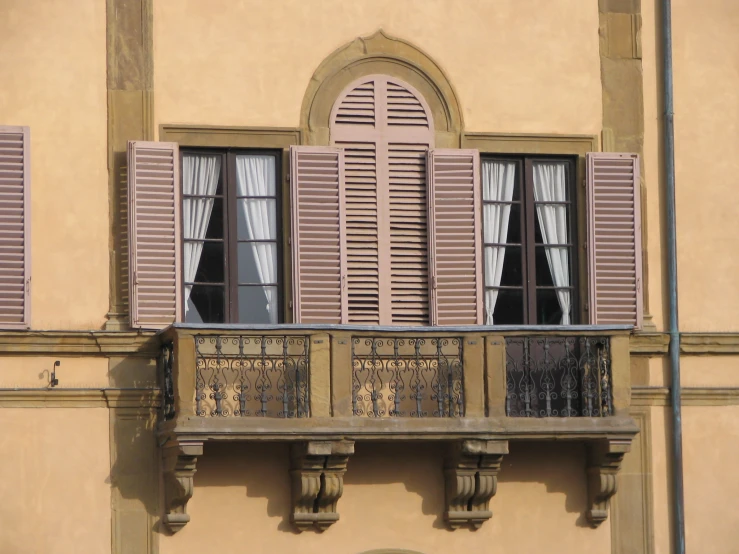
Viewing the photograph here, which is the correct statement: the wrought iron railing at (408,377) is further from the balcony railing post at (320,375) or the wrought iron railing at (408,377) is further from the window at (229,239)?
the window at (229,239)

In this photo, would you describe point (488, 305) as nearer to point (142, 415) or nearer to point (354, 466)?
point (354, 466)

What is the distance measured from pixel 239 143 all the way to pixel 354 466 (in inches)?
133

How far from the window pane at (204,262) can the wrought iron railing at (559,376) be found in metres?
2.94

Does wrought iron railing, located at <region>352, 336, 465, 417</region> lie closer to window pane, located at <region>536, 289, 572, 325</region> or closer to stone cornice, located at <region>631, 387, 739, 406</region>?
window pane, located at <region>536, 289, 572, 325</region>

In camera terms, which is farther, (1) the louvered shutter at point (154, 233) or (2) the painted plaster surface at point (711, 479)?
(2) the painted plaster surface at point (711, 479)

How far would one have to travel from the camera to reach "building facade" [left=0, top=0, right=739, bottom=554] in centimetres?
1912

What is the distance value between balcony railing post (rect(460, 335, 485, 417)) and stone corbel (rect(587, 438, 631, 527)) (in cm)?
131

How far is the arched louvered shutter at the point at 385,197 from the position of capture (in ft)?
65.8

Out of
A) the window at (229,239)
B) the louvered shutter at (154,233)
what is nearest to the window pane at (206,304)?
the window at (229,239)

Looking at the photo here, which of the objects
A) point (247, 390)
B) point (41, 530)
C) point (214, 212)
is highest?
point (214, 212)

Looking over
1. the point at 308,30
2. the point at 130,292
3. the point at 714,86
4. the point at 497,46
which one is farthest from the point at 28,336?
the point at 714,86

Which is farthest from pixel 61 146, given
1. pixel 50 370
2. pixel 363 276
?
pixel 363 276

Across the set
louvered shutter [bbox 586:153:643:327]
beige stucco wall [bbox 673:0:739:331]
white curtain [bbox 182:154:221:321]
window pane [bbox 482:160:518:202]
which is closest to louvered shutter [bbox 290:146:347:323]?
white curtain [bbox 182:154:221:321]

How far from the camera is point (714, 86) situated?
68.4 ft
